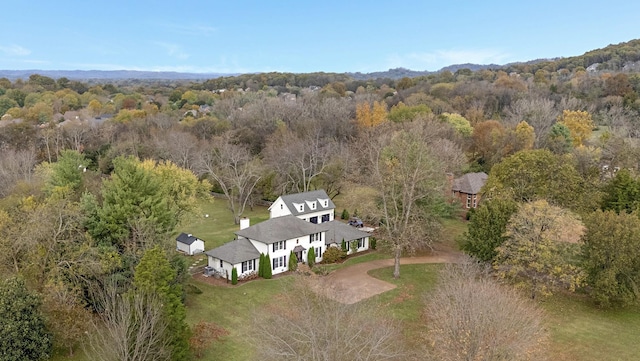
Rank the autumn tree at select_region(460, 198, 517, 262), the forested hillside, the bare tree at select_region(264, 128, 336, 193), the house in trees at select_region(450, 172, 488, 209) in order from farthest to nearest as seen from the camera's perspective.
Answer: the bare tree at select_region(264, 128, 336, 193)
the house in trees at select_region(450, 172, 488, 209)
the autumn tree at select_region(460, 198, 517, 262)
the forested hillside

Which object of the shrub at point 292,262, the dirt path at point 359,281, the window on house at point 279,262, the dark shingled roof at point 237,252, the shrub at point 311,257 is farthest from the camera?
the shrub at point 311,257

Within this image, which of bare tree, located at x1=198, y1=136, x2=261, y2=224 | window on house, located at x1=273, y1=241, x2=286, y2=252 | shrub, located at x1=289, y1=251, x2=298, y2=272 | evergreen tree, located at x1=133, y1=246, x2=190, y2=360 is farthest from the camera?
bare tree, located at x1=198, y1=136, x2=261, y2=224

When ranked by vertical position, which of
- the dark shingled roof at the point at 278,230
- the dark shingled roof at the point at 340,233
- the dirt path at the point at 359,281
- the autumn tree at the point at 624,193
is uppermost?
the autumn tree at the point at 624,193

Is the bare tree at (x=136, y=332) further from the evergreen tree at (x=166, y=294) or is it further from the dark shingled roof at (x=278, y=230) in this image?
the dark shingled roof at (x=278, y=230)

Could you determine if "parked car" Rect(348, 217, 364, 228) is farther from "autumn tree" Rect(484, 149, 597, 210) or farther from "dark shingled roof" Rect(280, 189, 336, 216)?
"autumn tree" Rect(484, 149, 597, 210)

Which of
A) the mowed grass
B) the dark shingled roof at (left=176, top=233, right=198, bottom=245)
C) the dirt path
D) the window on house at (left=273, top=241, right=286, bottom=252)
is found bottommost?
the mowed grass

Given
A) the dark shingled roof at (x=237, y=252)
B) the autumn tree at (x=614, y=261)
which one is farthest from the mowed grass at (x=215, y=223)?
the autumn tree at (x=614, y=261)

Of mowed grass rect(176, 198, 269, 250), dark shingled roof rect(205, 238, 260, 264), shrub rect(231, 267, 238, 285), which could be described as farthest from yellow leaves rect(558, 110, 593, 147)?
shrub rect(231, 267, 238, 285)
